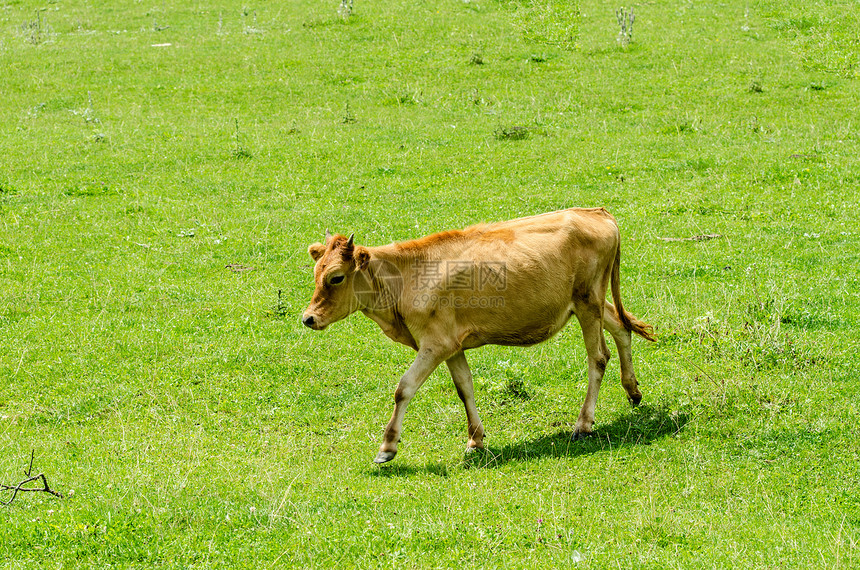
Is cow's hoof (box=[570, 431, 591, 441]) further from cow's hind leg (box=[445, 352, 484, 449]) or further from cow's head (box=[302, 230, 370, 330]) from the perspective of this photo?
cow's head (box=[302, 230, 370, 330])

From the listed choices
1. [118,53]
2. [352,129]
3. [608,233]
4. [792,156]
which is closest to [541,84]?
[352,129]

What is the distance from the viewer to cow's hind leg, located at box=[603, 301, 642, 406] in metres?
10.5

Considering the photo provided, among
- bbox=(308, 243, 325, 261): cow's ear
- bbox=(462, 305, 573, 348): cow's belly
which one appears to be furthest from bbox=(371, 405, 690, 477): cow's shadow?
bbox=(308, 243, 325, 261): cow's ear

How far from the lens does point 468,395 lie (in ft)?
32.0

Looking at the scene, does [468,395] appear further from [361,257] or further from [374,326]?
[374,326]

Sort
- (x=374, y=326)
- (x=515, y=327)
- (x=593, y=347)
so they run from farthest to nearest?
(x=374, y=326), (x=593, y=347), (x=515, y=327)

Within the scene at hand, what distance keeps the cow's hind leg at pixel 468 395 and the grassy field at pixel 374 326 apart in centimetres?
27

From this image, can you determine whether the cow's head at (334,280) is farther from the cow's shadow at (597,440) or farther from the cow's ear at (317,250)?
the cow's shadow at (597,440)

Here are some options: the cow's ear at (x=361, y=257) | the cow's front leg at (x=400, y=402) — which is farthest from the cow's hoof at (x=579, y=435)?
the cow's ear at (x=361, y=257)

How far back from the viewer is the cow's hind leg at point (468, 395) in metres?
9.66

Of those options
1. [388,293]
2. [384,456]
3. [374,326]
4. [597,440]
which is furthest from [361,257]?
[374,326]

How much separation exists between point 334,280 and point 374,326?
13.9ft

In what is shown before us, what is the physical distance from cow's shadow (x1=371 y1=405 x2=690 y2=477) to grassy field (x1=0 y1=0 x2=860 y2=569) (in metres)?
0.05

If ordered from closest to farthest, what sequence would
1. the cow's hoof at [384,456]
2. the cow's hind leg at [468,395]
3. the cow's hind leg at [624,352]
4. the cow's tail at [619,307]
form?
the cow's hoof at [384,456] → the cow's hind leg at [468,395] → the cow's hind leg at [624,352] → the cow's tail at [619,307]
